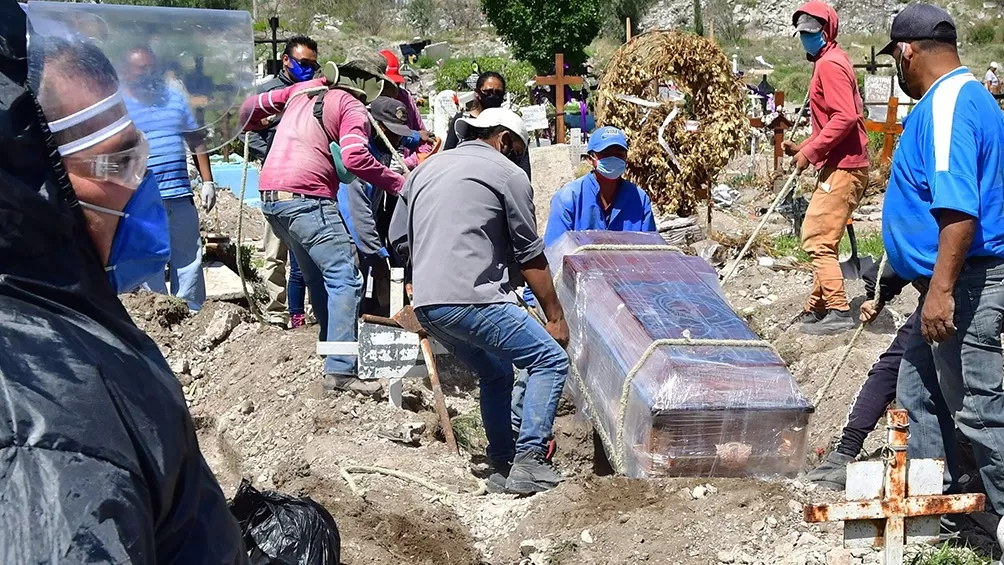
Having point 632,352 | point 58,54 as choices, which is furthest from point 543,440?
point 58,54

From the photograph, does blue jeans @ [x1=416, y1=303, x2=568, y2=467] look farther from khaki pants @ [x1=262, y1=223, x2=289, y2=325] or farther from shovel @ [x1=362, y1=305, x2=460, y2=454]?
khaki pants @ [x1=262, y1=223, x2=289, y2=325]

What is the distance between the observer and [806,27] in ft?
21.8

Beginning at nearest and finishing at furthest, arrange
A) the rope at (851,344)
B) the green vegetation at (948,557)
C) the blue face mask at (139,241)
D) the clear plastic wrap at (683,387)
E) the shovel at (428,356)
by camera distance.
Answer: the blue face mask at (139,241)
the green vegetation at (948,557)
the clear plastic wrap at (683,387)
the rope at (851,344)
the shovel at (428,356)

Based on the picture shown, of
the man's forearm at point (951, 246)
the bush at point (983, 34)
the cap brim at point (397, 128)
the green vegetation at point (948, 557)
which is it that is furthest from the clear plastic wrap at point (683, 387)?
the bush at point (983, 34)

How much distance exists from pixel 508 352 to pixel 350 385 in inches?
65.1

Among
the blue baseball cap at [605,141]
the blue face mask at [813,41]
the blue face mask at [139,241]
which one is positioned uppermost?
the blue face mask at [139,241]

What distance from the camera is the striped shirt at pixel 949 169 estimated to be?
3.37 meters

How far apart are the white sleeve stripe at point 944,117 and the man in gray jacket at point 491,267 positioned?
65.1 inches

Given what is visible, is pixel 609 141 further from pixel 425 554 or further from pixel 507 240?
pixel 425 554

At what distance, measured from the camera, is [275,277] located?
815cm

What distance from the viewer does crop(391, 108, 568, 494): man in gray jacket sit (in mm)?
4312

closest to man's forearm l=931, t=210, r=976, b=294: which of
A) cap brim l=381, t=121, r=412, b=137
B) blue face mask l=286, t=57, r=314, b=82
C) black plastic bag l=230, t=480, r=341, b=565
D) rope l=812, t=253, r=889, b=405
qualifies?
rope l=812, t=253, r=889, b=405

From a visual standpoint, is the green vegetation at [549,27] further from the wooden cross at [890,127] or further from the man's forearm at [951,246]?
the man's forearm at [951,246]

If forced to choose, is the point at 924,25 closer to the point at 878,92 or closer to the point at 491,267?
the point at 491,267
